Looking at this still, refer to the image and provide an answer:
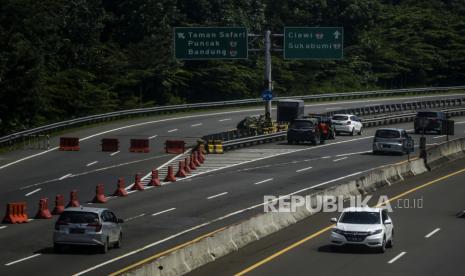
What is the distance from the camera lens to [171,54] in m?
93.1

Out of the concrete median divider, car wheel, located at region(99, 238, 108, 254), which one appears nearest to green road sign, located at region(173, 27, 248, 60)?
the concrete median divider

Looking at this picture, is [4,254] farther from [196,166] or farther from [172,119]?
[172,119]

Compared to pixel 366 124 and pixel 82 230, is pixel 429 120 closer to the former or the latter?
pixel 366 124

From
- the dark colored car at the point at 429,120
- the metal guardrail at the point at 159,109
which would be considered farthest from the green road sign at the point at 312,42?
the metal guardrail at the point at 159,109

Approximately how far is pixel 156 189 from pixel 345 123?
29169 millimetres

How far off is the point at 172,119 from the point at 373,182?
114 ft

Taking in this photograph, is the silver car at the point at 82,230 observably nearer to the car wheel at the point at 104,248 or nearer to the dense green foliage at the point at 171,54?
the car wheel at the point at 104,248

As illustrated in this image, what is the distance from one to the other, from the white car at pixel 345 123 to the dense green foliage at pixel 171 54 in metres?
21.4

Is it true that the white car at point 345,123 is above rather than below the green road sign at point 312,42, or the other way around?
below

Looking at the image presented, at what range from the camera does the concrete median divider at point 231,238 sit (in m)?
23.8

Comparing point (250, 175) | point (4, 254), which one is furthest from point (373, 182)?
point (4, 254)

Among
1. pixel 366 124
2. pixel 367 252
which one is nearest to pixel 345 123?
pixel 366 124

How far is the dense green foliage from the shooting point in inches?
3118

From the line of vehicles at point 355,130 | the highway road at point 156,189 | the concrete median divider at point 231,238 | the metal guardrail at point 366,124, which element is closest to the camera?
the concrete median divider at point 231,238
